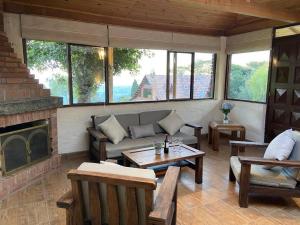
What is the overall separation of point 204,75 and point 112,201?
451 centimetres

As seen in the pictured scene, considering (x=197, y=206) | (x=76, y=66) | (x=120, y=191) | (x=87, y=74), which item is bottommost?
(x=197, y=206)

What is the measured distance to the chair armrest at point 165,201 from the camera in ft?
4.92

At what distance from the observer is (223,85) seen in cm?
574

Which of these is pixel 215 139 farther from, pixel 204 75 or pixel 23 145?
pixel 23 145

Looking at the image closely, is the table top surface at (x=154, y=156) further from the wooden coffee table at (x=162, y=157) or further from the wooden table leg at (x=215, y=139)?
the wooden table leg at (x=215, y=139)

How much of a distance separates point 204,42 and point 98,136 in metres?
3.21

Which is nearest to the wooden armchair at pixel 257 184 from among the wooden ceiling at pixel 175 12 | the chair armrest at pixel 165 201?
the chair armrest at pixel 165 201

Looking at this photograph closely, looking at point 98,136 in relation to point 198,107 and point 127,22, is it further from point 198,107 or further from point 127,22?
point 198,107

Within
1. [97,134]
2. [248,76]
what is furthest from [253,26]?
[97,134]

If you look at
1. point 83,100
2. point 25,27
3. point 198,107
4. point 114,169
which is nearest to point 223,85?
point 198,107

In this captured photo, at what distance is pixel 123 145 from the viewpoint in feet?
12.2

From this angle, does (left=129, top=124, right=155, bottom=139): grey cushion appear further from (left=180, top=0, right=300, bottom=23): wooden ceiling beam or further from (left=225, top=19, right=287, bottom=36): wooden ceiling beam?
(left=225, top=19, right=287, bottom=36): wooden ceiling beam

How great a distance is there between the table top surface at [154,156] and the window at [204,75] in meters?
2.43

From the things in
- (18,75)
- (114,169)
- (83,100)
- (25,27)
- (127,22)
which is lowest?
(114,169)
